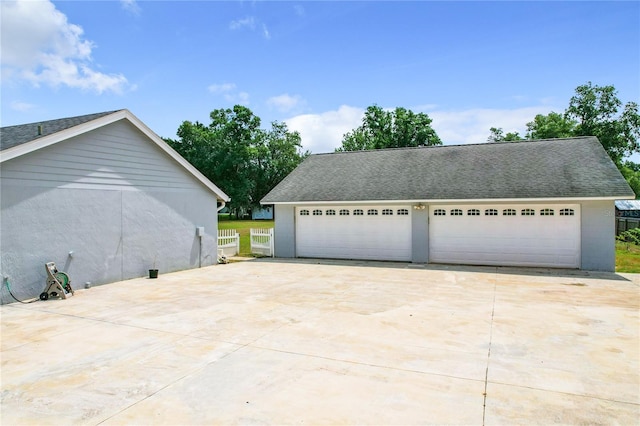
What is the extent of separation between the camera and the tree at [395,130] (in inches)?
1619

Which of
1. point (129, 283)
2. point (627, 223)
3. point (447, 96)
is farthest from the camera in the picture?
point (627, 223)

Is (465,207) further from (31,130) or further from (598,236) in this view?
(31,130)

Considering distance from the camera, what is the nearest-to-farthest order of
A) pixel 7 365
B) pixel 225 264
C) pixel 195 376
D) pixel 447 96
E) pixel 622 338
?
pixel 195 376, pixel 7 365, pixel 622 338, pixel 225 264, pixel 447 96

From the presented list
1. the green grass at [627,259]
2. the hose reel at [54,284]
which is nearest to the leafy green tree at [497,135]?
the green grass at [627,259]

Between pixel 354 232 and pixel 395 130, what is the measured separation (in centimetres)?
2882

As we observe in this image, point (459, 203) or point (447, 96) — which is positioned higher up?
point (447, 96)

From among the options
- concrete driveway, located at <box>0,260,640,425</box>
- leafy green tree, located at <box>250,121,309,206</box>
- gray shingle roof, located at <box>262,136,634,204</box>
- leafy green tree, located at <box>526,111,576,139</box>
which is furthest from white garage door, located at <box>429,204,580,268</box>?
leafy green tree, located at <box>250,121,309,206</box>

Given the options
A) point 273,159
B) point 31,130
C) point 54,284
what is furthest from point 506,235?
point 273,159

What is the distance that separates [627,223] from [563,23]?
18.2 m

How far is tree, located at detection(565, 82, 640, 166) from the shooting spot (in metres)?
33.8

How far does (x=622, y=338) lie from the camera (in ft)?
19.9

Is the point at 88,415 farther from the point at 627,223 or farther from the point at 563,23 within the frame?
the point at 627,223

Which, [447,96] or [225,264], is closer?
[225,264]

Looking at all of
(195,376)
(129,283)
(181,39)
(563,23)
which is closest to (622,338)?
(195,376)
